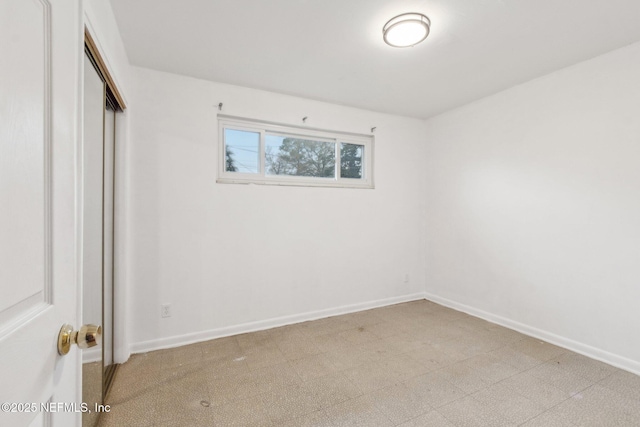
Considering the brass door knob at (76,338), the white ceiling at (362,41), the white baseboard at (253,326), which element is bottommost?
the white baseboard at (253,326)

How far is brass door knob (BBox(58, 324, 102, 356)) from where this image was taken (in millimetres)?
666

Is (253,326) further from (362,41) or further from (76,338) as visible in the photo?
(362,41)

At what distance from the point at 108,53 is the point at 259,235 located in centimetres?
178

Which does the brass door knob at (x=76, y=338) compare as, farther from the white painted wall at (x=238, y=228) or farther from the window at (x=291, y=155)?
the window at (x=291, y=155)

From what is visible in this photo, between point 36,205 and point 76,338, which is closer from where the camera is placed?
point 36,205

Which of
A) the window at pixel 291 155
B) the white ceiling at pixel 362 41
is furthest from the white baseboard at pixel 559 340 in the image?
the white ceiling at pixel 362 41

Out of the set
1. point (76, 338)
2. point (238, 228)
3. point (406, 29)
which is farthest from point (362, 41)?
point (76, 338)

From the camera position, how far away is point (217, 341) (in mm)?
2617

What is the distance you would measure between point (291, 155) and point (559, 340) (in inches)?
120

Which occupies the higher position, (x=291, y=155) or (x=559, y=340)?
(x=291, y=155)

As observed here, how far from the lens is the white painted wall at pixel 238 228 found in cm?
246

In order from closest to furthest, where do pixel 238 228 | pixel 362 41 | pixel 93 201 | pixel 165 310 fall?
pixel 93 201, pixel 362 41, pixel 165 310, pixel 238 228

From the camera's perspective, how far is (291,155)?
10.3 ft

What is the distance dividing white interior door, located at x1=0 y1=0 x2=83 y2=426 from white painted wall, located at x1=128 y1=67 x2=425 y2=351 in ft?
6.10
